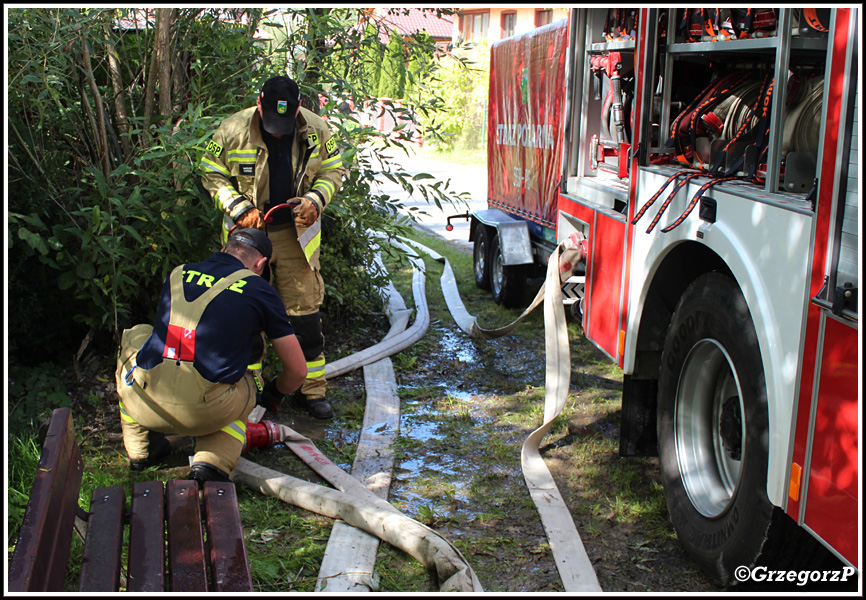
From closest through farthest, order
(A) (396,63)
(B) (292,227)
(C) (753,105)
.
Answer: (C) (753,105), (B) (292,227), (A) (396,63)

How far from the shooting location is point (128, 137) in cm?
474

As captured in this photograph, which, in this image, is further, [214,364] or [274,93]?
[274,93]

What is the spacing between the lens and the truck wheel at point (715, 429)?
2.47 meters

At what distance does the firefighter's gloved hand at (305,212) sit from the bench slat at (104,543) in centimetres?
218

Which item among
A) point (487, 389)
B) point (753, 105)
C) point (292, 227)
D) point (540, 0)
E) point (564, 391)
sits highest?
point (540, 0)

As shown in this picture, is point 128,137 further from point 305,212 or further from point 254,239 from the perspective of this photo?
point 254,239

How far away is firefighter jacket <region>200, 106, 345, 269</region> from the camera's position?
4.32 meters

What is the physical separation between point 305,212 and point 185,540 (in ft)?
7.99

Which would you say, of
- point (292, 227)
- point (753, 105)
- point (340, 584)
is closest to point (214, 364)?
point (340, 584)

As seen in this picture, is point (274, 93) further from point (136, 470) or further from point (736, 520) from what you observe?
point (736, 520)

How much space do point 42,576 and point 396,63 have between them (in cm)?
500

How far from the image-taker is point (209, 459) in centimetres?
351

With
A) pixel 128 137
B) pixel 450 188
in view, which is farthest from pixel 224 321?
pixel 450 188

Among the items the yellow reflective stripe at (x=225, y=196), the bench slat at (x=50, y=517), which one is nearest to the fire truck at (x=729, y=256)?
the yellow reflective stripe at (x=225, y=196)
